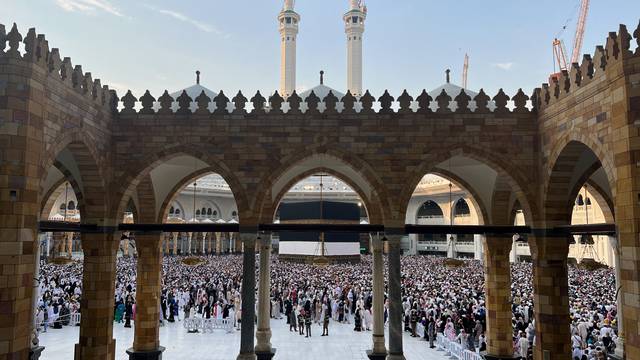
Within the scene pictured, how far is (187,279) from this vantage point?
22.4 metres

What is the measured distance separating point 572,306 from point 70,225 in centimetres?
1386

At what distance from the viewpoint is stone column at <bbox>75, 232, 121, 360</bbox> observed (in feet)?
27.4

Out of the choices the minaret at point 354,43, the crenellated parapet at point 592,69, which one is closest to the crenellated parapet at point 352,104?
the crenellated parapet at point 592,69

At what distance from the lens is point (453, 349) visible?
Answer: 1043 cm

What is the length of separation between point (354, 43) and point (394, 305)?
38.9m

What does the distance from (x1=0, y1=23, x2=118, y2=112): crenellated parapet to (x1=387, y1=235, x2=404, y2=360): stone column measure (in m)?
5.95

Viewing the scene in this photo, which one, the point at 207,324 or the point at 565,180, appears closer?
the point at 565,180

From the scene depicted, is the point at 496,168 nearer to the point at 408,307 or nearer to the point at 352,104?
the point at 352,104

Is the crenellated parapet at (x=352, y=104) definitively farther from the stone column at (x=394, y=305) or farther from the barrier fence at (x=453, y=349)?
the barrier fence at (x=453, y=349)

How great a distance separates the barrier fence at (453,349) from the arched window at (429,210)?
36.6m

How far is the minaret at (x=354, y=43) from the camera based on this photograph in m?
42.8

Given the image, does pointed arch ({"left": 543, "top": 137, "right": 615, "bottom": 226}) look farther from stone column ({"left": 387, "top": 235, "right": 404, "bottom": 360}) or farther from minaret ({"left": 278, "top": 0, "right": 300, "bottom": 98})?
minaret ({"left": 278, "top": 0, "right": 300, "bottom": 98})

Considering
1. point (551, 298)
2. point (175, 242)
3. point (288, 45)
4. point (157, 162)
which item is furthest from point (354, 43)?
point (551, 298)

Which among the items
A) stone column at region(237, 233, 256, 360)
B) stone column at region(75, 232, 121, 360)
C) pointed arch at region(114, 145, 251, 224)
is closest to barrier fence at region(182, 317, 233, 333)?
stone column at region(75, 232, 121, 360)
